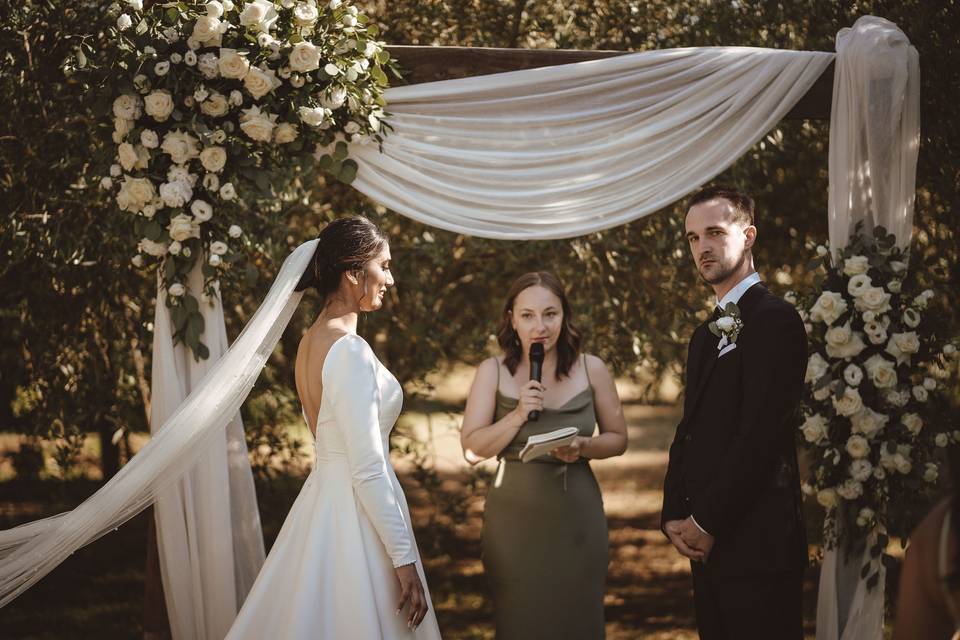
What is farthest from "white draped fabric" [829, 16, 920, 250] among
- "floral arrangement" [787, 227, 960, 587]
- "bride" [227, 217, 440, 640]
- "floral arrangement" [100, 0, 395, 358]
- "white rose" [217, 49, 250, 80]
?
"white rose" [217, 49, 250, 80]

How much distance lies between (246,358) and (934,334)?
2715mm

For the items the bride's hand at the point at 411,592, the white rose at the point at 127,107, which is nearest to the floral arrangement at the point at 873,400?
the bride's hand at the point at 411,592

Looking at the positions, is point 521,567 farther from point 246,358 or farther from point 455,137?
point 455,137

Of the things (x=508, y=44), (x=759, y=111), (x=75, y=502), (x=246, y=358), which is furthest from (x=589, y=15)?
(x=75, y=502)

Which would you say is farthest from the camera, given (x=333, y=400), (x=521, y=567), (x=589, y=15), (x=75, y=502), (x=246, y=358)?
(x=75, y=502)

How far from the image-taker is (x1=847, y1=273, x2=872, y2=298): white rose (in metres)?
3.44

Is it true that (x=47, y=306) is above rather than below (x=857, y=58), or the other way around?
below

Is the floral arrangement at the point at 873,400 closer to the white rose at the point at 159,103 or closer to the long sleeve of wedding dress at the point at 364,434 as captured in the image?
the long sleeve of wedding dress at the point at 364,434

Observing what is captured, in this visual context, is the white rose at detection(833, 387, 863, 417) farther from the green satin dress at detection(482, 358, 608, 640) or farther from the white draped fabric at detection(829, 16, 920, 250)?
the green satin dress at detection(482, 358, 608, 640)

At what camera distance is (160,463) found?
2986mm

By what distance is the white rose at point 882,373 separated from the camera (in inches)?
133

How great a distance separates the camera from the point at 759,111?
3730 mm

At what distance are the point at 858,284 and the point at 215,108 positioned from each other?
2.62 meters

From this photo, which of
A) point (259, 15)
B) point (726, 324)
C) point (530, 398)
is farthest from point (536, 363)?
point (259, 15)
